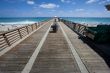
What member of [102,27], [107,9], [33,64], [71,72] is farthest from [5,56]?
[102,27]

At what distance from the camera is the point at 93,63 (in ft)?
25.7

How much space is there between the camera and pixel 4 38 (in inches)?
445

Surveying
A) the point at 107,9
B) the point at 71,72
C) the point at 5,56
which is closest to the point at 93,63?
the point at 71,72

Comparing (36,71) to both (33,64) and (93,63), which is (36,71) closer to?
(33,64)

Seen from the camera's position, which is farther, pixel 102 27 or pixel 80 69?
pixel 102 27

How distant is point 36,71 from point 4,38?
5.49 metres

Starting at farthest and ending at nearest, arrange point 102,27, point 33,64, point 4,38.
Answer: point 102,27 → point 4,38 → point 33,64

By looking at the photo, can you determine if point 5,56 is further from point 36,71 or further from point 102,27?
point 102,27

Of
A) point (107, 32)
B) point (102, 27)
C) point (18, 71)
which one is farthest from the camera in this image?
point (102, 27)

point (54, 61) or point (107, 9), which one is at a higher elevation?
point (107, 9)

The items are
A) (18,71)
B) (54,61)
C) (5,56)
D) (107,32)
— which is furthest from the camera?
(107,32)

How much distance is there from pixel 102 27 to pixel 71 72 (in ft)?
33.4

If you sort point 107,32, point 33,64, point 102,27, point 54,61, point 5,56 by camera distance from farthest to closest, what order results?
1. point 102,27
2. point 107,32
3. point 5,56
4. point 54,61
5. point 33,64

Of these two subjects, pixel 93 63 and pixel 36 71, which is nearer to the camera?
pixel 36 71
